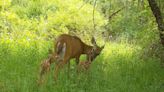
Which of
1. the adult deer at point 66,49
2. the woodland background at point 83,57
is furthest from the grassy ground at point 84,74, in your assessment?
the adult deer at point 66,49

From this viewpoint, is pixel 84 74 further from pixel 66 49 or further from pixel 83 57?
pixel 83 57

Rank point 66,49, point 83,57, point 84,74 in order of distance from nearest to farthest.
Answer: point 66,49, point 84,74, point 83,57

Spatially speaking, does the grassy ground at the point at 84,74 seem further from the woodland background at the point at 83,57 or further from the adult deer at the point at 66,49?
the adult deer at the point at 66,49

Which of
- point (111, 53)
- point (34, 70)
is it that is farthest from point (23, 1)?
point (34, 70)

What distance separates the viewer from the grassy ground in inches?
265

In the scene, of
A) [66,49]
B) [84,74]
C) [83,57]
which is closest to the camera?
[66,49]

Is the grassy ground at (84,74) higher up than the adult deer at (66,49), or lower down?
lower down

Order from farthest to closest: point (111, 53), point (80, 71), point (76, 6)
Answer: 1. point (76, 6)
2. point (111, 53)
3. point (80, 71)

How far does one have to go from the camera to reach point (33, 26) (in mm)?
14812

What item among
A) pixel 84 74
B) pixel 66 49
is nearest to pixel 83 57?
pixel 84 74

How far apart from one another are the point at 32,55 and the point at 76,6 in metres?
5.73

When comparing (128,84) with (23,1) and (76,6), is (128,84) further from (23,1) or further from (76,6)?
(23,1)

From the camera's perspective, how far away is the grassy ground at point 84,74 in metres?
6.73

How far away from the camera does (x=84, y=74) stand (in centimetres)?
737
